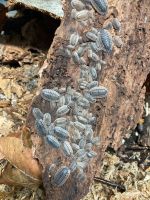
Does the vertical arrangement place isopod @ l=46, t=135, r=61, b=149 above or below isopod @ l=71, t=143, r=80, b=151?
above

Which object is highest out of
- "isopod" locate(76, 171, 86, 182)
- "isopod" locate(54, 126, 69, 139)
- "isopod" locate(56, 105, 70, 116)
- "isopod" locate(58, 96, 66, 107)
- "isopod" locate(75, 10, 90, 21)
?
"isopod" locate(75, 10, 90, 21)

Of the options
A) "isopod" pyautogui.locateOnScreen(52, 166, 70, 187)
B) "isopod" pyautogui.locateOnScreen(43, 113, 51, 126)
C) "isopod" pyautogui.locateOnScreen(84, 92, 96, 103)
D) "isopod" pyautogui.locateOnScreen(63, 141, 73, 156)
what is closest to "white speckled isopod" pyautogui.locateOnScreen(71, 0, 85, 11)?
"isopod" pyautogui.locateOnScreen(84, 92, 96, 103)

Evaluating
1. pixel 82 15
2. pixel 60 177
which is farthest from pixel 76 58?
pixel 60 177

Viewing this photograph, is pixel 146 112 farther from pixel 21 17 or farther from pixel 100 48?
pixel 21 17

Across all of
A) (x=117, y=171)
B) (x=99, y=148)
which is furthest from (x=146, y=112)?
(x=99, y=148)

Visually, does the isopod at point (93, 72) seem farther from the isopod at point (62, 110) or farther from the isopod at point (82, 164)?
the isopod at point (82, 164)

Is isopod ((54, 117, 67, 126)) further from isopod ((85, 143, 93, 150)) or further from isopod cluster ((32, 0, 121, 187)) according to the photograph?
isopod ((85, 143, 93, 150))
